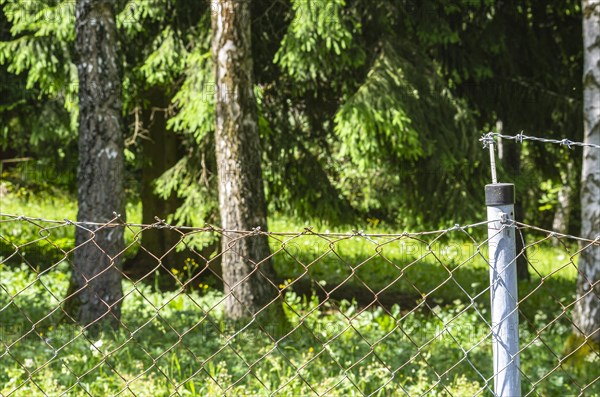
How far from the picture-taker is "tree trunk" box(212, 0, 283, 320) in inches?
260

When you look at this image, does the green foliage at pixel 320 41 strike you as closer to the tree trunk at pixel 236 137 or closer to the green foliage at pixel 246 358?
the tree trunk at pixel 236 137

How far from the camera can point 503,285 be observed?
7.26 feet

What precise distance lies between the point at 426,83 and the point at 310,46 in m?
1.30

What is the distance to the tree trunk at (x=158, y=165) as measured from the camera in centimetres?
950

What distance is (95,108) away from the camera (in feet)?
19.4

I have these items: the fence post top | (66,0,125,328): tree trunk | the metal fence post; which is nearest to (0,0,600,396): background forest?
(66,0,125,328): tree trunk

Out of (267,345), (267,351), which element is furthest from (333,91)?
(267,351)

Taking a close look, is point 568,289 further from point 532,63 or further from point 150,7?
point 150,7

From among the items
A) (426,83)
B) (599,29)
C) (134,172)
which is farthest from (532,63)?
(134,172)

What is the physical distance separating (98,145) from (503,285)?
433 centimetres

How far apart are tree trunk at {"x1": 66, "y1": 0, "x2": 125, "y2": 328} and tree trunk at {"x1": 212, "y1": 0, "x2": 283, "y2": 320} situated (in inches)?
36.9

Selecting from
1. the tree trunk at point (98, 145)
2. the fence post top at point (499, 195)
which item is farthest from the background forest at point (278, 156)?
the fence post top at point (499, 195)

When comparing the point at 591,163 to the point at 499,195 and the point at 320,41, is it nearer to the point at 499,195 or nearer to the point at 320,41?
the point at 320,41

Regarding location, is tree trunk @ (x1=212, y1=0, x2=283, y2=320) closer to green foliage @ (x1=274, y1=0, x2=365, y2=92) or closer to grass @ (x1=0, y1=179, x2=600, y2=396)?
grass @ (x1=0, y1=179, x2=600, y2=396)
